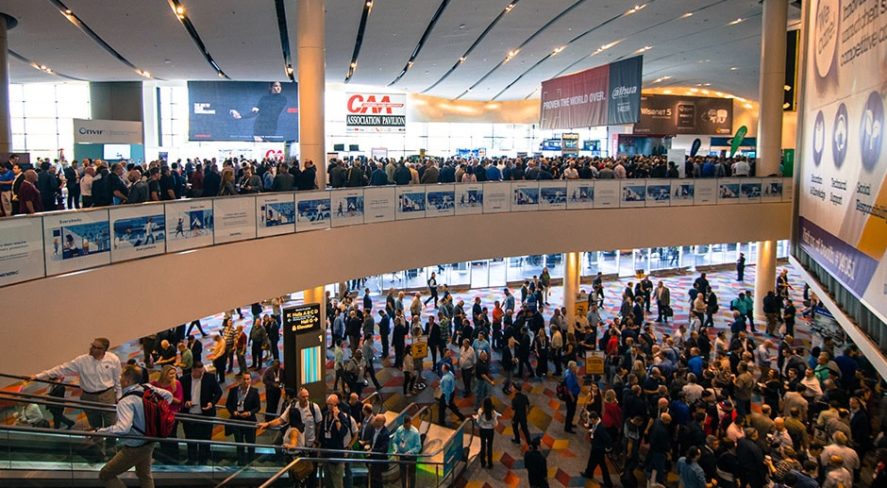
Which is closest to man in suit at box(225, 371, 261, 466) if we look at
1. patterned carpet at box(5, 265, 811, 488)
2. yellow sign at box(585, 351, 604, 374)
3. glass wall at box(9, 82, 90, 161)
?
patterned carpet at box(5, 265, 811, 488)

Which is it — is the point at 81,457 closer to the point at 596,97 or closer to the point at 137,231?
the point at 137,231

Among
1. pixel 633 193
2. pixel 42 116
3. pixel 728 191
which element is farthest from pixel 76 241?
pixel 42 116

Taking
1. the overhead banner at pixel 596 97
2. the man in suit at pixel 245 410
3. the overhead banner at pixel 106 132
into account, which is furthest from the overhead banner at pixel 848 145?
the overhead banner at pixel 106 132

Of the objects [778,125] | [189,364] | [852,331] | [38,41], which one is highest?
[38,41]

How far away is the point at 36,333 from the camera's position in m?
7.25

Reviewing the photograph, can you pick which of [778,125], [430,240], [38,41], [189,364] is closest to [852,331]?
[430,240]

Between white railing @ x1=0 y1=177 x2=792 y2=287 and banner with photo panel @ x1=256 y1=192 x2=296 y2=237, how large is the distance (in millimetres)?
18

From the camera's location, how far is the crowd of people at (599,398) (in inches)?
302

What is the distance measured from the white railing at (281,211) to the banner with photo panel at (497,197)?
0.03 meters

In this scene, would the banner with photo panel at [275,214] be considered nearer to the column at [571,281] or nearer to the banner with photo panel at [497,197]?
the banner with photo panel at [497,197]

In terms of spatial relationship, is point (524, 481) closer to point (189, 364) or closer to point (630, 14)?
point (189, 364)

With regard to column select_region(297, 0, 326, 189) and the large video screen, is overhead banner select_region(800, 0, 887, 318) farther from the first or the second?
the large video screen

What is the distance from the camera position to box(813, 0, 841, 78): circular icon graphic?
345 inches

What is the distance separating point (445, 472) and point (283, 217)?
17.4 feet
